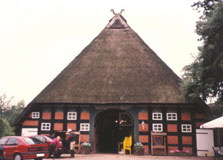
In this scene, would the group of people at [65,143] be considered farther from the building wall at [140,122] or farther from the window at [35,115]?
the window at [35,115]

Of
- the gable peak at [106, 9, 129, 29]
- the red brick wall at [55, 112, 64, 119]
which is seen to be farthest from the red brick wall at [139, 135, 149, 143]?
the gable peak at [106, 9, 129, 29]

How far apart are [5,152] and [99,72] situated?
9890mm

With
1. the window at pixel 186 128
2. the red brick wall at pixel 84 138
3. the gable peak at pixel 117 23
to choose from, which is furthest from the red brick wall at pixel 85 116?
the gable peak at pixel 117 23

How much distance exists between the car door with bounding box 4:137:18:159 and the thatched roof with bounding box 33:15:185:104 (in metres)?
6.19

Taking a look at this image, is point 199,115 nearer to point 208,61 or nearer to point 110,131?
point 208,61

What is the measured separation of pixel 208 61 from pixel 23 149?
34.6 ft

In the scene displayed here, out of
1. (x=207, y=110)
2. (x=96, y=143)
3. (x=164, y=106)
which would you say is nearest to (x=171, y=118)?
(x=164, y=106)

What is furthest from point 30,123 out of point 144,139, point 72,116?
point 144,139

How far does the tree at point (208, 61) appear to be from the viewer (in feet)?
43.8

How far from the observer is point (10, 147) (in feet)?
38.8

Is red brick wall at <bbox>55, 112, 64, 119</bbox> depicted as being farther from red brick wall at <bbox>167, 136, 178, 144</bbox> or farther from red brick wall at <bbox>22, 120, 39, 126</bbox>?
red brick wall at <bbox>167, 136, 178, 144</bbox>

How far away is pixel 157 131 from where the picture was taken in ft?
57.8

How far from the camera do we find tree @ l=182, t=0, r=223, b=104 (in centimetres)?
1336

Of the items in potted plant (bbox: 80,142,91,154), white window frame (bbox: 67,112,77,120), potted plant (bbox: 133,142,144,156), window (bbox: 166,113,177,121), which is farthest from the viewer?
white window frame (bbox: 67,112,77,120)
